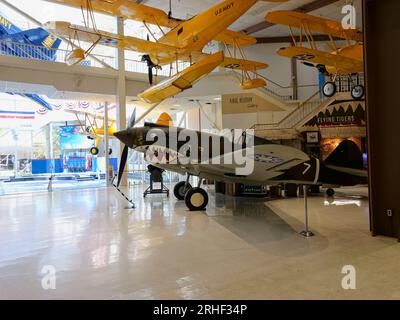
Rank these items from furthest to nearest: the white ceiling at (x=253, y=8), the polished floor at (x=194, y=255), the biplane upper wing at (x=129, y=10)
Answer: the white ceiling at (x=253, y=8)
the biplane upper wing at (x=129, y=10)
the polished floor at (x=194, y=255)

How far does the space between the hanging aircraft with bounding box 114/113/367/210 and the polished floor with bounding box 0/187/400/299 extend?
882mm

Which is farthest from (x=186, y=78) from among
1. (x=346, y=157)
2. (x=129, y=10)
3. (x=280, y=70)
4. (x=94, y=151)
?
(x=94, y=151)

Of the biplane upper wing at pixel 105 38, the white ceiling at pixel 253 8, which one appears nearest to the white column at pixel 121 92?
the white ceiling at pixel 253 8

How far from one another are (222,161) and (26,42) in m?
13.9

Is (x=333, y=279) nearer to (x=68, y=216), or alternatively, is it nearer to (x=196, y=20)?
(x=68, y=216)

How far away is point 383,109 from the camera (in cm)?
522

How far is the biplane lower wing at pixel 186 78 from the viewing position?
989 centimetres

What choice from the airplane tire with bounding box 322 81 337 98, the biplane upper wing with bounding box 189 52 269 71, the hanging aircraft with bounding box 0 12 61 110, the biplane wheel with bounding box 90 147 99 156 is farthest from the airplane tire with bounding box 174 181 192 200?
the biplane wheel with bounding box 90 147 99 156

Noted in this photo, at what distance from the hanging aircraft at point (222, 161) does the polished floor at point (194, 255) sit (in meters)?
0.88

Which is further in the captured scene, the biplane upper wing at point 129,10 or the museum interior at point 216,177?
the biplane upper wing at point 129,10

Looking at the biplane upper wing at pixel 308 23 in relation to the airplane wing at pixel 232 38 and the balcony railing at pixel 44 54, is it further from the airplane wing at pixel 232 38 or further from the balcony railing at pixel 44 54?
the balcony railing at pixel 44 54

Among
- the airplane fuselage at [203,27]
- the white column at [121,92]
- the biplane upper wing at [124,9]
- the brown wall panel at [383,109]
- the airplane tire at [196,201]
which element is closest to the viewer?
the brown wall panel at [383,109]

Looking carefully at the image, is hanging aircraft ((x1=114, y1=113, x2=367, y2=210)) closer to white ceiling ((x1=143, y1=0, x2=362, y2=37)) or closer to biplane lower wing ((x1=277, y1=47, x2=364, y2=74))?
biplane lower wing ((x1=277, y1=47, x2=364, y2=74))
